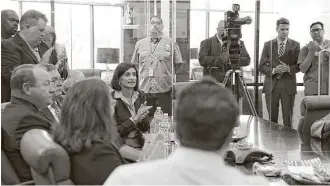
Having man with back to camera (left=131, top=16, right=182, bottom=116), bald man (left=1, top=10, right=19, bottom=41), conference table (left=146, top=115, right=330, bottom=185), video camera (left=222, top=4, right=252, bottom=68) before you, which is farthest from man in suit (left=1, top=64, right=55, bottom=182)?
man with back to camera (left=131, top=16, right=182, bottom=116)

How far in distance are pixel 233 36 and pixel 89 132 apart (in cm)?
242

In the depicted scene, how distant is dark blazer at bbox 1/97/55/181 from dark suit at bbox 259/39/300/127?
377 centimetres

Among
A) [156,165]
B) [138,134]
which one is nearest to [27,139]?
[156,165]

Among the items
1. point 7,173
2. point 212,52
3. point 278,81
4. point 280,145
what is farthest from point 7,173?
point 278,81

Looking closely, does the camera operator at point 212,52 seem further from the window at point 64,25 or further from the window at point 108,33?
the window at point 64,25

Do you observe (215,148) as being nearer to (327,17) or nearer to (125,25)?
(125,25)

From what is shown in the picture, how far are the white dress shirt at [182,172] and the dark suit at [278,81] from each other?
4137 millimetres

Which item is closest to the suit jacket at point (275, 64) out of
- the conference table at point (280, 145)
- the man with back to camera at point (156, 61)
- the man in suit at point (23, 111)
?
the man with back to camera at point (156, 61)

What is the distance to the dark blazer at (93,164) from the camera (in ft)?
5.12

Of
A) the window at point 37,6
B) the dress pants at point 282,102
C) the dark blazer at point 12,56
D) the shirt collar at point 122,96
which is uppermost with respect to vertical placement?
the window at point 37,6

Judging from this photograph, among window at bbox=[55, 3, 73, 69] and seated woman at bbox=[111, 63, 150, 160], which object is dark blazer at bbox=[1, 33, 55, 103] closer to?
seated woman at bbox=[111, 63, 150, 160]

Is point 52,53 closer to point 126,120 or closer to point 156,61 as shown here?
point 126,120

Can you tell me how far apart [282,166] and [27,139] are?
110 centimetres

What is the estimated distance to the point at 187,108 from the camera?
4.09 feet
